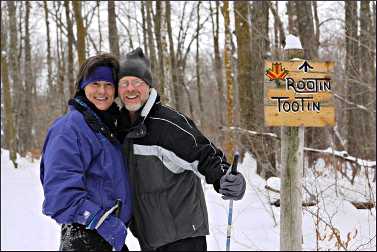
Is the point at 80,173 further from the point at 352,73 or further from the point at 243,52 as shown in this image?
the point at 243,52

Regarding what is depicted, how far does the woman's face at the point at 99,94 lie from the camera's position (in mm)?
2914

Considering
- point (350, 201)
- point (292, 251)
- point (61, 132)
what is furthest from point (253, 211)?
point (61, 132)

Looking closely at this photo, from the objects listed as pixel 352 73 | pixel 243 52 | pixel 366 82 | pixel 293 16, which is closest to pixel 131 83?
pixel 352 73

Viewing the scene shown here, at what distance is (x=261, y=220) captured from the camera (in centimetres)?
598

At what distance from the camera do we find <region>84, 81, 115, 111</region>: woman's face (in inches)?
115

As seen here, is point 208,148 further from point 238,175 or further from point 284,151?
point 284,151

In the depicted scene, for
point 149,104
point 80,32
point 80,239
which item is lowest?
point 80,239

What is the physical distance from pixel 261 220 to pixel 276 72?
3.24 m

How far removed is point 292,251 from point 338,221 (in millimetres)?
1599

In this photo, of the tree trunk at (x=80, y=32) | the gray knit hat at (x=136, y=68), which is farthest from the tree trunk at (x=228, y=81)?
the gray knit hat at (x=136, y=68)

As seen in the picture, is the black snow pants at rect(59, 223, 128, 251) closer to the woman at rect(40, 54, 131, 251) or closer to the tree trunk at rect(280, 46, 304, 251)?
the woman at rect(40, 54, 131, 251)

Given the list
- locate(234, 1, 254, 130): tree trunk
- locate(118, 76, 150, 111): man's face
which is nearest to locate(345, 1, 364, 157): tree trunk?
locate(234, 1, 254, 130): tree trunk

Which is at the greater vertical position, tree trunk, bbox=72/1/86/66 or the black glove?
tree trunk, bbox=72/1/86/66

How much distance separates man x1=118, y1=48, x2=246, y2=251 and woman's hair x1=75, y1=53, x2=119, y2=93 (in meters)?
0.39
